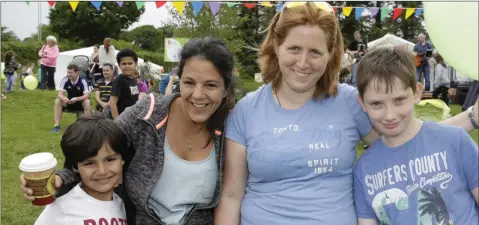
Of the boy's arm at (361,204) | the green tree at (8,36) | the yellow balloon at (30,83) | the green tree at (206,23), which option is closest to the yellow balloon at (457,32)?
the boy's arm at (361,204)

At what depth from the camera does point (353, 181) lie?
83.4 inches

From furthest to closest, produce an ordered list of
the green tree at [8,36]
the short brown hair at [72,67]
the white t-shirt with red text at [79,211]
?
the green tree at [8,36]
the short brown hair at [72,67]
the white t-shirt with red text at [79,211]

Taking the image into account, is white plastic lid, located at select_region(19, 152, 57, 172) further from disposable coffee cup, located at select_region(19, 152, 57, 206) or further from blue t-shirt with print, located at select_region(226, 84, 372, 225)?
blue t-shirt with print, located at select_region(226, 84, 372, 225)

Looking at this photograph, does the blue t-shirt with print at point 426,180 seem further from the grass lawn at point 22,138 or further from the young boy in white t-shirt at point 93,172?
the grass lawn at point 22,138

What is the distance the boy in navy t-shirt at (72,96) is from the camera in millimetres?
9000

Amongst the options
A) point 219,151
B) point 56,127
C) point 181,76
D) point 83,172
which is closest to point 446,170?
point 219,151

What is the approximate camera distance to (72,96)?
360 inches

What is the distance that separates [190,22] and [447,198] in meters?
14.5

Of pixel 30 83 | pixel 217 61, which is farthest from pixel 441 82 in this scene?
pixel 217 61

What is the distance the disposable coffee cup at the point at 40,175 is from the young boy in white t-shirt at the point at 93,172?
16cm

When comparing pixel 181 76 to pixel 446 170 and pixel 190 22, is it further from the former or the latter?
pixel 190 22

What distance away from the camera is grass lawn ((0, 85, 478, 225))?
4773 mm

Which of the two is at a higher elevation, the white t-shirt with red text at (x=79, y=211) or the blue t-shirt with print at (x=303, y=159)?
the blue t-shirt with print at (x=303, y=159)

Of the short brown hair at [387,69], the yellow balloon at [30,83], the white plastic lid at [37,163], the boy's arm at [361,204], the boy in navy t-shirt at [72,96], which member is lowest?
the yellow balloon at [30,83]
